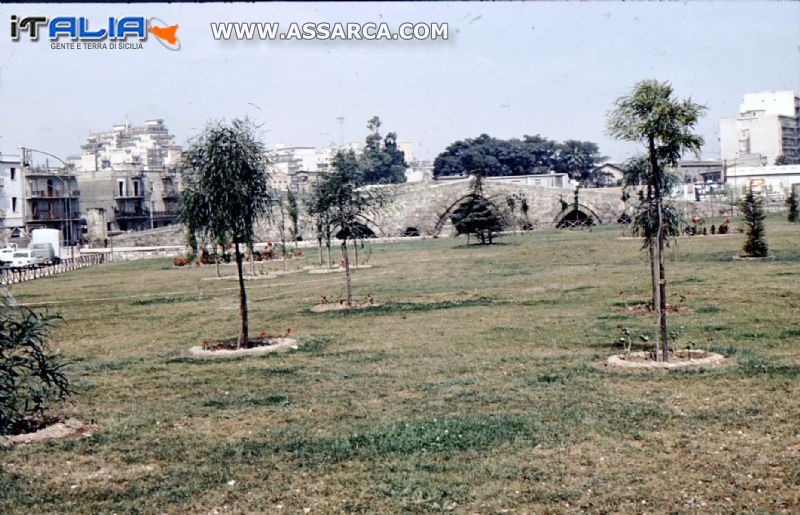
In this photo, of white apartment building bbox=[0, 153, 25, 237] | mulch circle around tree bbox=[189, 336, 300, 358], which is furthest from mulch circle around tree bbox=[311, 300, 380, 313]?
white apartment building bbox=[0, 153, 25, 237]

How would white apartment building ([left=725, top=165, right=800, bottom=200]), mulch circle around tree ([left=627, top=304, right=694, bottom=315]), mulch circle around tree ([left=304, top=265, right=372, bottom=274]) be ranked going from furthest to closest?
white apartment building ([left=725, top=165, right=800, bottom=200])
mulch circle around tree ([left=304, top=265, right=372, bottom=274])
mulch circle around tree ([left=627, top=304, right=694, bottom=315])

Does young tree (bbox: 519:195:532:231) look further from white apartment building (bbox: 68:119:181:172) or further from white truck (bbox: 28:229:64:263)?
white apartment building (bbox: 68:119:181:172)

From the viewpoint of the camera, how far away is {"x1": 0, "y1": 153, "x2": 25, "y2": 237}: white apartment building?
225 feet

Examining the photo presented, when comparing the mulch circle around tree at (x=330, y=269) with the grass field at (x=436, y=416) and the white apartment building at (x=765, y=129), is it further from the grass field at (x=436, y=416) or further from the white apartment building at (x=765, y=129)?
the white apartment building at (x=765, y=129)

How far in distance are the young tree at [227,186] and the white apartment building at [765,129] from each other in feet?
365

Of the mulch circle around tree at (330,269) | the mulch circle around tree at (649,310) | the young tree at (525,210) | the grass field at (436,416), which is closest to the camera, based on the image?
the grass field at (436,416)

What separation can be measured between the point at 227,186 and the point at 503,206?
5798cm

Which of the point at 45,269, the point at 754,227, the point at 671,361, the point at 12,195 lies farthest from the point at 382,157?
the point at 671,361

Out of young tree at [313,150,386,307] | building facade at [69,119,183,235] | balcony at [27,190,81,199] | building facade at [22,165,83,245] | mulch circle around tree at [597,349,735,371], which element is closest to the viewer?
mulch circle around tree at [597,349,735,371]

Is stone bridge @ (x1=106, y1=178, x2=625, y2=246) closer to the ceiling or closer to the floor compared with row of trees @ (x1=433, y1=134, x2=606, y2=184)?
closer to the floor

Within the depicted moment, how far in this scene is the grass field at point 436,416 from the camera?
8188mm

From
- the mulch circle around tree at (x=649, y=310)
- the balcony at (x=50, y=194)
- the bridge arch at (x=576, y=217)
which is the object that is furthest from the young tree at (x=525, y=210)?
the mulch circle around tree at (x=649, y=310)

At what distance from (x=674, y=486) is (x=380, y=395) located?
518cm

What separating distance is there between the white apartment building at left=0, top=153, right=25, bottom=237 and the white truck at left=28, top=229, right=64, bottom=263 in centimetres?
1051
